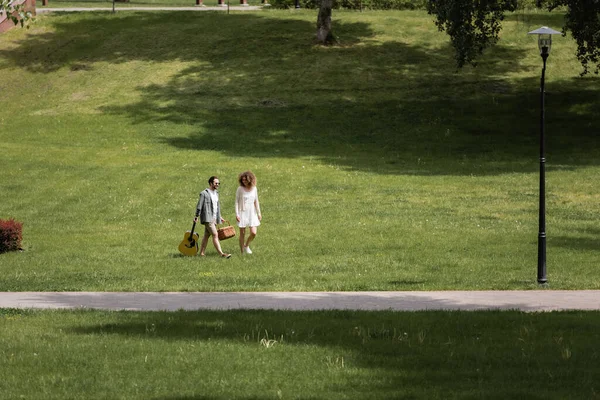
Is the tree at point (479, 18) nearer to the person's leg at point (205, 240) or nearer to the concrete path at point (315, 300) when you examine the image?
the person's leg at point (205, 240)

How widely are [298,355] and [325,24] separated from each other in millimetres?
A: 47756

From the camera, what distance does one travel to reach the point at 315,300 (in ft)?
58.0

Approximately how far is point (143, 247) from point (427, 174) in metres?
15.3

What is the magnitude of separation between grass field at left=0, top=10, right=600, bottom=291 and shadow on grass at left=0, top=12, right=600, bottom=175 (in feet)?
0.54

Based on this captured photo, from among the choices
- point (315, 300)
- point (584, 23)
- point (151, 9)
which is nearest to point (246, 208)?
point (315, 300)

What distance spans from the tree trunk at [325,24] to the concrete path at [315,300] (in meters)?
41.0

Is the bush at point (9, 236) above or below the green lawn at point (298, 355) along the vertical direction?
below

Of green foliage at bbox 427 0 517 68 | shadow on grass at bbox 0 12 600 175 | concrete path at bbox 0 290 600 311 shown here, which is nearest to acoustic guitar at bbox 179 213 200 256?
concrete path at bbox 0 290 600 311

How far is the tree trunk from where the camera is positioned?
57938 millimetres

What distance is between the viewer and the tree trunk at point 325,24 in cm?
5794

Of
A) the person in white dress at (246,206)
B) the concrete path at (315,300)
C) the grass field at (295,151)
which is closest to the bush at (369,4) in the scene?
the grass field at (295,151)

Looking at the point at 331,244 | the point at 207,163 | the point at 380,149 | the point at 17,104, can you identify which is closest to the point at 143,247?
the point at 331,244

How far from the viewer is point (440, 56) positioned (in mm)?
58500

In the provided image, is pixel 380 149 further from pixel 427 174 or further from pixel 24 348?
pixel 24 348
